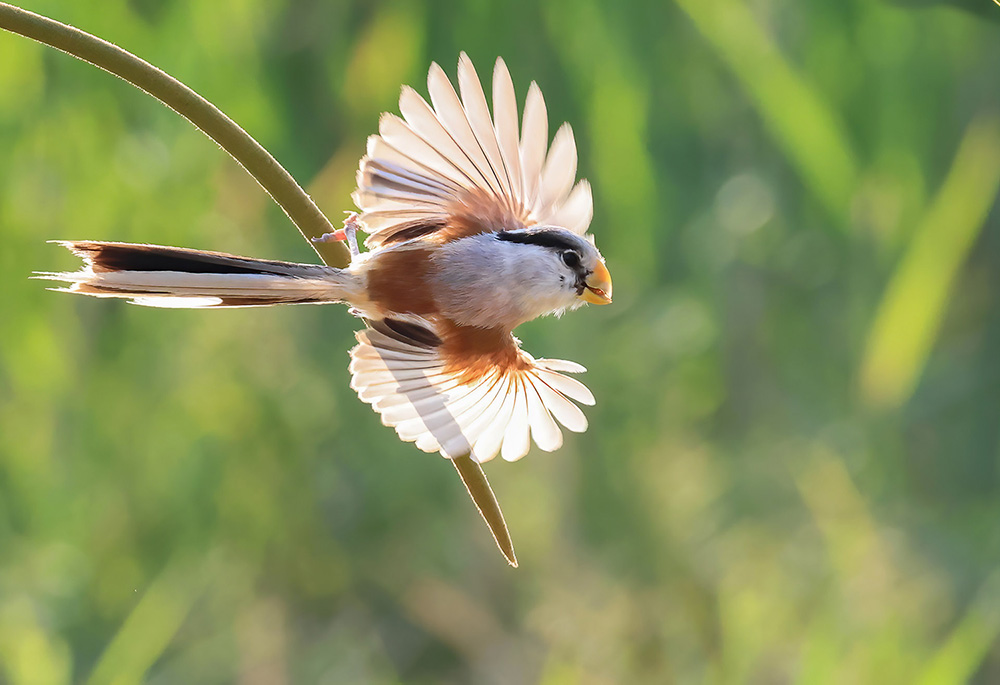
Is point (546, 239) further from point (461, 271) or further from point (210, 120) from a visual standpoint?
point (210, 120)

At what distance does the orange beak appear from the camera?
1.68 feet

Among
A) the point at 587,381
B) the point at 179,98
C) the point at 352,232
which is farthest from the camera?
the point at 587,381

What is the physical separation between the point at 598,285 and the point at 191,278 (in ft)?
0.69

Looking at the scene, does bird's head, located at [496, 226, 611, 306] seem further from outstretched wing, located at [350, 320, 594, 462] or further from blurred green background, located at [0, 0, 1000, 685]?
blurred green background, located at [0, 0, 1000, 685]

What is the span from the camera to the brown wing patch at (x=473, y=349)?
0.50 meters

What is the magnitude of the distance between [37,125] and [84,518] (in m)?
0.45

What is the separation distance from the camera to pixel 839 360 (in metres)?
1.43

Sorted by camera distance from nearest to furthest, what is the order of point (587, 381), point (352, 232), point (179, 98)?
point (179, 98) < point (352, 232) < point (587, 381)

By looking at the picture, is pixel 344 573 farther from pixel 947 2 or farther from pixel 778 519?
pixel 947 2

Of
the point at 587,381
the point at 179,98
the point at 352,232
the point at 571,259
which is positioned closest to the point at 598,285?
the point at 571,259

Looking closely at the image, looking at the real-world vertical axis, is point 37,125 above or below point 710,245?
above

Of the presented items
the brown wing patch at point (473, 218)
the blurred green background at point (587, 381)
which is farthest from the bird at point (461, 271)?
the blurred green background at point (587, 381)

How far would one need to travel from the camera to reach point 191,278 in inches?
14.8

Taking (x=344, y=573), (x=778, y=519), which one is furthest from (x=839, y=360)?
(x=344, y=573)
